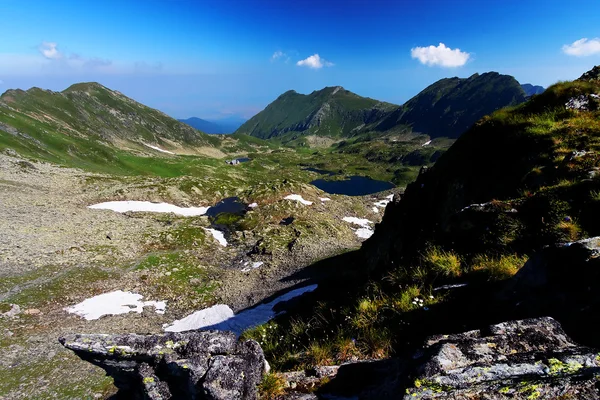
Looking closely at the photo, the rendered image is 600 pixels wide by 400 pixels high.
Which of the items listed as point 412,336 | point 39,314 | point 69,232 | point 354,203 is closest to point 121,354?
point 412,336

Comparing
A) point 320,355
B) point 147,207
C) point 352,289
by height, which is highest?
point 320,355

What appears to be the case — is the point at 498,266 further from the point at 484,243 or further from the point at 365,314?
the point at 365,314

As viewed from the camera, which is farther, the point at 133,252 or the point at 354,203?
the point at 354,203

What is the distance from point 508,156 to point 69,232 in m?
59.2

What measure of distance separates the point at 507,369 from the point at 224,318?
120 ft

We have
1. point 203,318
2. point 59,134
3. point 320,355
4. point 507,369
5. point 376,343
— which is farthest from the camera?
point 59,134

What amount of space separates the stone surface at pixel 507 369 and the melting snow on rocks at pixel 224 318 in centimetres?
3068

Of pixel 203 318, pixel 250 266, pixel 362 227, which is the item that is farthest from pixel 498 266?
pixel 362 227

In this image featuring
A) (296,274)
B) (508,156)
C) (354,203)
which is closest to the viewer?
(508,156)

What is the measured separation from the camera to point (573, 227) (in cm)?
1056

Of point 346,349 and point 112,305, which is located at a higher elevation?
point 346,349

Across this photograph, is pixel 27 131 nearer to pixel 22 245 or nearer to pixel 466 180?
pixel 22 245

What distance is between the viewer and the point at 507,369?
15.8 feet

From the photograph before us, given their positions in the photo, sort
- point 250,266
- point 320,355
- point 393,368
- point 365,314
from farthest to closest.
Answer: point 250,266
point 365,314
point 320,355
point 393,368
